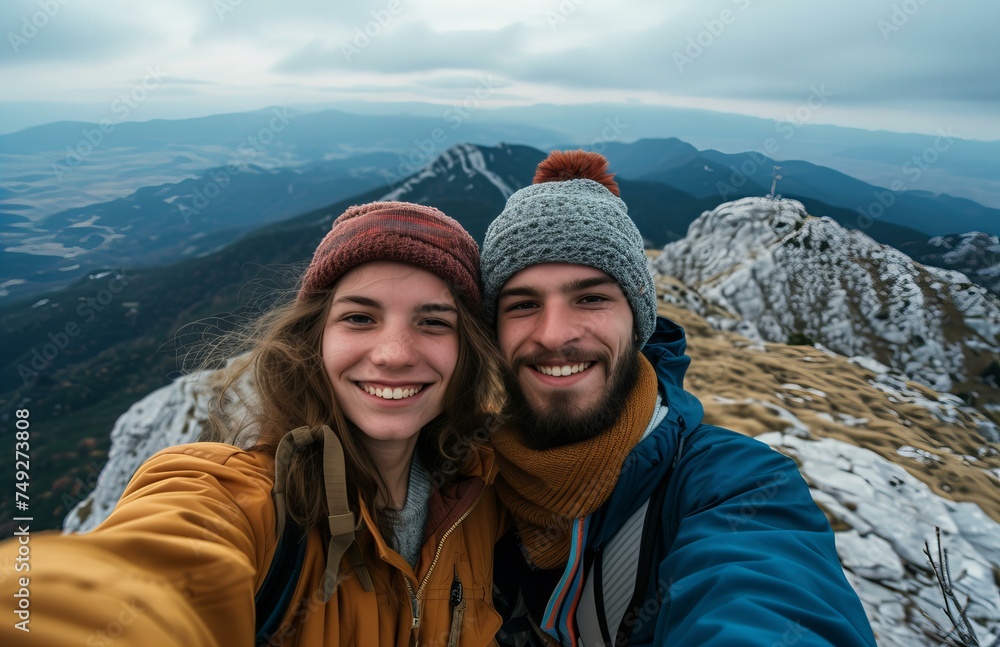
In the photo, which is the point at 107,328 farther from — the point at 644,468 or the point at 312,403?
the point at 644,468

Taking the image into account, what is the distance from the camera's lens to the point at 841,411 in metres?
11.4

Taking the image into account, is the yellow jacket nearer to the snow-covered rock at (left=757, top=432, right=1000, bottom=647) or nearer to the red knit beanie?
the red knit beanie

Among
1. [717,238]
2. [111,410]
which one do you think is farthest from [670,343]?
[111,410]

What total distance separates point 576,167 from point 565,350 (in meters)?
2.22

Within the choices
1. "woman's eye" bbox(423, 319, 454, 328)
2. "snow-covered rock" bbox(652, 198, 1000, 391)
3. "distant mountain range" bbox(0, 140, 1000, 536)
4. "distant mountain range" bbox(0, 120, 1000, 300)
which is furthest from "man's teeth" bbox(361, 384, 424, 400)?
"distant mountain range" bbox(0, 140, 1000, 536)

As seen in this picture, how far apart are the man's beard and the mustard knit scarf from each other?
0.07m

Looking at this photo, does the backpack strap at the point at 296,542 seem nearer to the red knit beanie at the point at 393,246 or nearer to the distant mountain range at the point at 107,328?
the red knit beanie at the point at 393,246

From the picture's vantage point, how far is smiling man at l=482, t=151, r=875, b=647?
260 centimetres

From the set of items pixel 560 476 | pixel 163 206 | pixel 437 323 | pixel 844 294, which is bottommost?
pixel 163 206

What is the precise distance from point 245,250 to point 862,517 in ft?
505

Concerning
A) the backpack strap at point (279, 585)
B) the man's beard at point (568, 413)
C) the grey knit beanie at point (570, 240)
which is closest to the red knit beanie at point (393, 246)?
the grey knit beanie at point (570, 240)

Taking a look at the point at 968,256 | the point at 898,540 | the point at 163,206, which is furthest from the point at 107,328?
the point at 968,256

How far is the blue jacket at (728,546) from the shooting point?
217cm

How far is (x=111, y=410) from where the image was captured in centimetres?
8475
